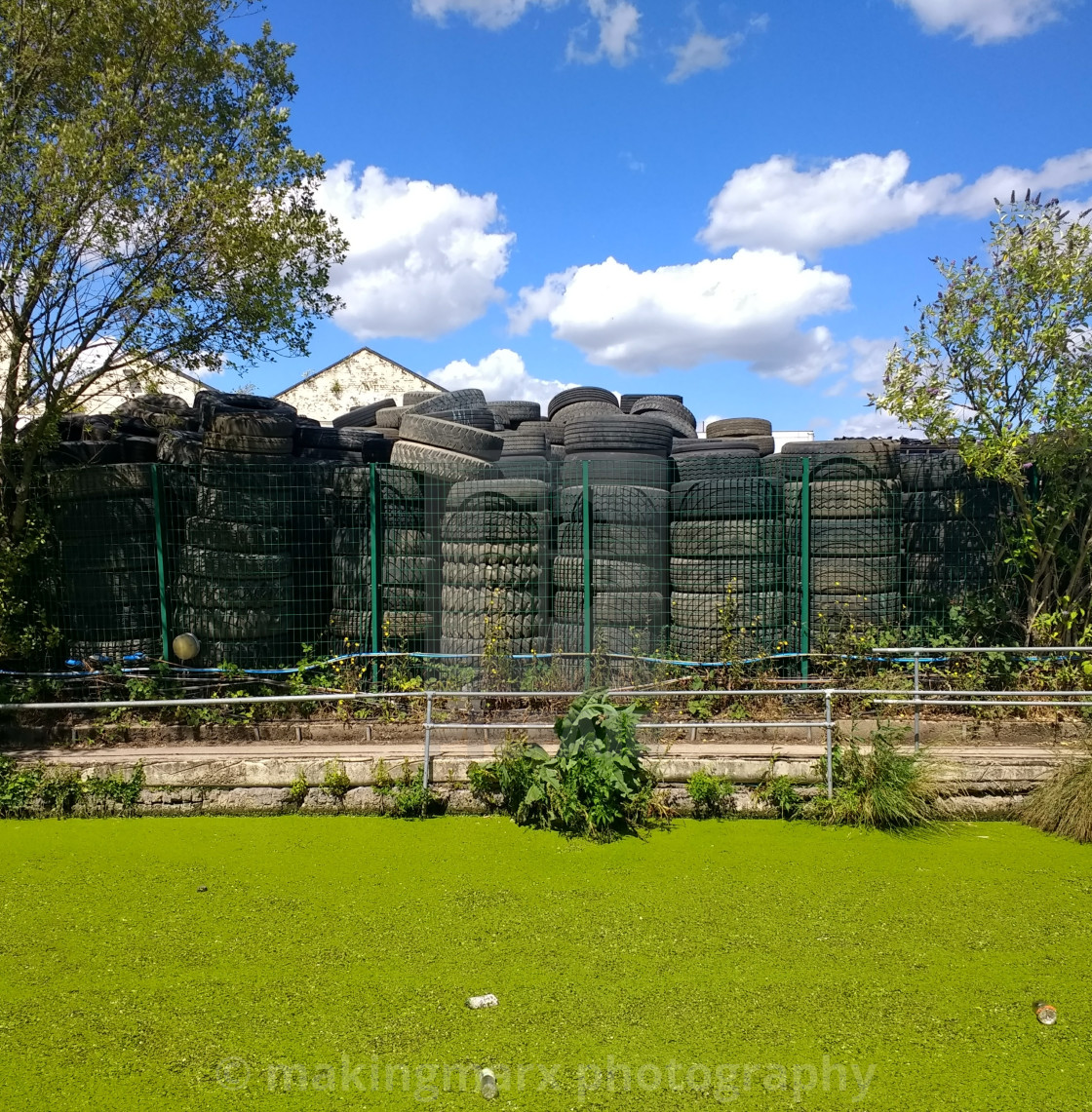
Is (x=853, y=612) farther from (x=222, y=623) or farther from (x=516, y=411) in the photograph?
(x=516, y=411)

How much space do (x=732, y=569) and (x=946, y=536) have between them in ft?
6.05

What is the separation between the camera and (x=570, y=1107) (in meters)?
2.87

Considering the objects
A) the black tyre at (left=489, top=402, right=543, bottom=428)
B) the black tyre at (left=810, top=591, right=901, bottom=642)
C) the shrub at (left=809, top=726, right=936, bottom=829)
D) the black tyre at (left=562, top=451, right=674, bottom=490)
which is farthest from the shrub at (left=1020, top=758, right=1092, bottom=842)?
the black tyre at (left=489, top=402, right=543, bottom=428)

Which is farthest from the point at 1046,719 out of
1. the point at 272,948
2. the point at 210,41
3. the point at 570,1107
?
the point at 210,41

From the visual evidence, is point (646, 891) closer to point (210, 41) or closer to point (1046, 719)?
point (1046, 719)

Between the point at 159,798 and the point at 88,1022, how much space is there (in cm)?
271

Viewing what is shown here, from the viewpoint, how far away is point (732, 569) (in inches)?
286

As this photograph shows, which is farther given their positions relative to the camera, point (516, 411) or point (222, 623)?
point (516, 411)

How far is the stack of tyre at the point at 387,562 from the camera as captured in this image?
743 cm

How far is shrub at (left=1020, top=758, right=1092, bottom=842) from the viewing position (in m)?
5.22
